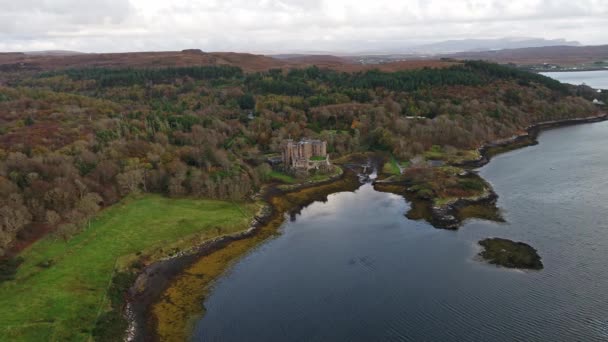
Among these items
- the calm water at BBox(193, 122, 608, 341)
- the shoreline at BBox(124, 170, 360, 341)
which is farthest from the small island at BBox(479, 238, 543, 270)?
the shoreline at BBox(124, 170, 360, 341)

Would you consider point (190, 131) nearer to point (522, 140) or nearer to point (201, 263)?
point (201, 263)

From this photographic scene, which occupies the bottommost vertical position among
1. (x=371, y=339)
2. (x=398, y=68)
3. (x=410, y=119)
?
(x=371, y=339)

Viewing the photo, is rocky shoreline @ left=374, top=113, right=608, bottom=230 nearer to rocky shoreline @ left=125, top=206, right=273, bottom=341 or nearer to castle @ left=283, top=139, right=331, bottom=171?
castle @ left=283, top=139, right=331, bottom=171

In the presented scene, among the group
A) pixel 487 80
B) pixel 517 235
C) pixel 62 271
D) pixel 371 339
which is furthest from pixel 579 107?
pixel 62 271

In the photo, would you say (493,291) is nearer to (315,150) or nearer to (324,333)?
(324,333)

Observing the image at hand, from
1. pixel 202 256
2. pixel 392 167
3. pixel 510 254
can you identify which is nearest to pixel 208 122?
pixel 392 167

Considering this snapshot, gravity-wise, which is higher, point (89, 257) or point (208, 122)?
point (208, 122)
